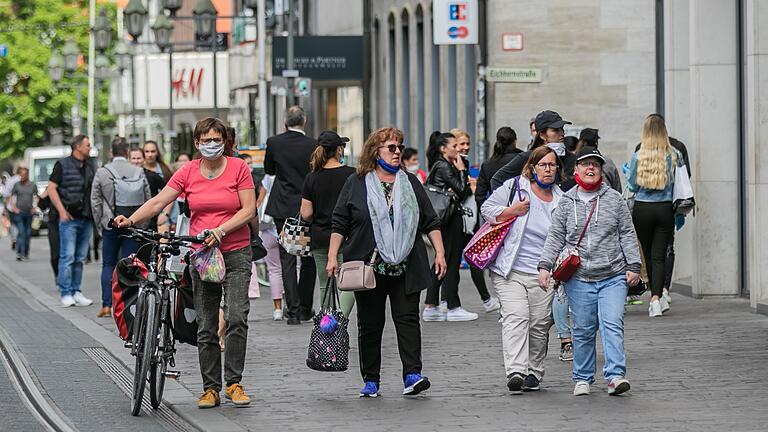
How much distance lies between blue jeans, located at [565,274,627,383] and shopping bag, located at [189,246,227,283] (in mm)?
2161

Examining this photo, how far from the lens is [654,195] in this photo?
51.9 feet

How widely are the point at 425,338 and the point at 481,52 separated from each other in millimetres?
12041

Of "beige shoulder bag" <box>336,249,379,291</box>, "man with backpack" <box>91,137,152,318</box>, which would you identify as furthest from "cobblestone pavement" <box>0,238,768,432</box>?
"man with backpack" <box>91,137,152,318</box>

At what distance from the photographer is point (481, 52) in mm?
26094

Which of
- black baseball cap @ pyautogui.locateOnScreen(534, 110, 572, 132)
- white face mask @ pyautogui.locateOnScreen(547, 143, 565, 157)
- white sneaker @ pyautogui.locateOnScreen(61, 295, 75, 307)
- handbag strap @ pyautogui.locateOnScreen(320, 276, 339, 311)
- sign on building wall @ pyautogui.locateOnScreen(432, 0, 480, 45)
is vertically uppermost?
sign on building wall @ pyautogui.locateOnScreen(432, 0, 480, 45)

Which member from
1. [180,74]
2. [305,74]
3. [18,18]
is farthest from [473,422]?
[18,18]

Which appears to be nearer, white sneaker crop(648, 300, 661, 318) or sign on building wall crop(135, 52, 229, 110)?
white sneaker crop(648, 300, 661, 318)

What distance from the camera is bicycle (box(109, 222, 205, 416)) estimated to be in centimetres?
1034

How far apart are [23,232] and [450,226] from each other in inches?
728

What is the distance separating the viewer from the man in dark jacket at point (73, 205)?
1889 cm

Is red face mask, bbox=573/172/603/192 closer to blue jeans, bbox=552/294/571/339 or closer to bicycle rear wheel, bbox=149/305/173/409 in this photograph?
blue jeans, bbox=552/294/571/339

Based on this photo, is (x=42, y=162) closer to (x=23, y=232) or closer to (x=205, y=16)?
(x=205, y=16)

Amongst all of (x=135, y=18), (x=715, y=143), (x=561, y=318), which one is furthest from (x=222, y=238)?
(x=135, y=18)

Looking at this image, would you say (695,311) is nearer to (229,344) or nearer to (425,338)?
(425,338)
